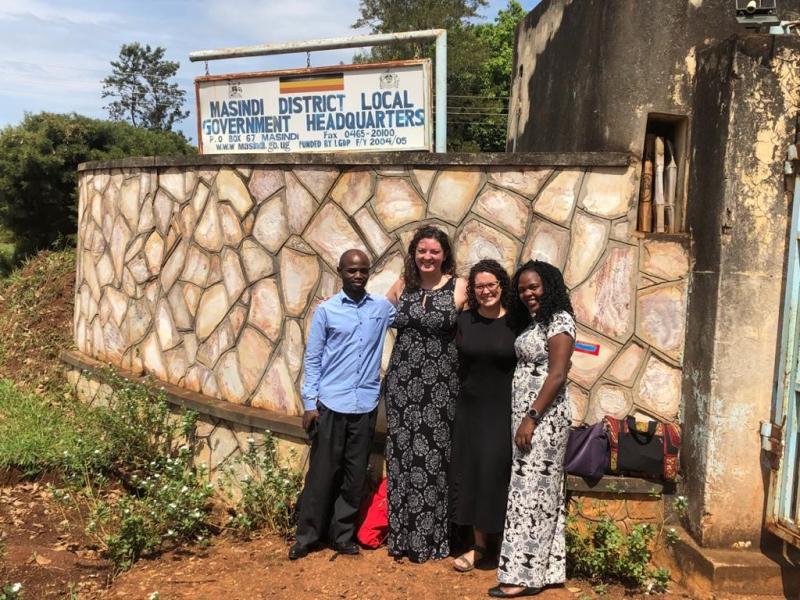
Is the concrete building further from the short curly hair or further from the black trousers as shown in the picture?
the black trousers

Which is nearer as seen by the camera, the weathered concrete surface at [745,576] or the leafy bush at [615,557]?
the weathered concrete surface at [745,576]

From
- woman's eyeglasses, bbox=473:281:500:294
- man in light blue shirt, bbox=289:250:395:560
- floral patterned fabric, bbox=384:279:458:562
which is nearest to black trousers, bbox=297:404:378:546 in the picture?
man in light blue shirt, bbox=289:250:395:560

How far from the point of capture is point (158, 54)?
43188 mm

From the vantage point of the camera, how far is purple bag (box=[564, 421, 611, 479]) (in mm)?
3785

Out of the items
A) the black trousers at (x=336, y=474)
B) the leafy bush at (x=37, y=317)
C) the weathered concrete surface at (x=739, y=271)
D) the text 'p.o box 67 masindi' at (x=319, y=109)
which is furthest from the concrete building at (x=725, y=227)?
the leafy bush at (x=37, y=317)

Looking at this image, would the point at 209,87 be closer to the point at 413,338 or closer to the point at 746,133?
the point at 413,338

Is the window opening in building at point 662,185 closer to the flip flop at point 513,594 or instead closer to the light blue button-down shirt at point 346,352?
the light blue button-down shirt at point 346,352

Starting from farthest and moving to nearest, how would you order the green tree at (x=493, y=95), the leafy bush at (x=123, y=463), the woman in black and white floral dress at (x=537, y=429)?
the green tree at (x=493, y=95), the leafy bush at (x=123, y=463), the woman in black and white floral dress at (x=537, y=429)

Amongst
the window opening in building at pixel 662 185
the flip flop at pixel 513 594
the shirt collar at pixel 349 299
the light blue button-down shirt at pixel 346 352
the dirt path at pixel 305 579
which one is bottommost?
the dirt path at pixel 305 579

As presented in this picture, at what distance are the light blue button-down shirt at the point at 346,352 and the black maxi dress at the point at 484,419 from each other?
0.52 m

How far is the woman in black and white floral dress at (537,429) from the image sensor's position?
3.40 m

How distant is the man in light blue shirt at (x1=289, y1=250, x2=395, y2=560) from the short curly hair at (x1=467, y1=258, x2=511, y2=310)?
20.6 inches

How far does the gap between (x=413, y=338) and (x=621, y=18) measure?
88.9 inches

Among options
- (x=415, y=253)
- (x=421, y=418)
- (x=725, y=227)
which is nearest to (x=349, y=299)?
(x=415, y=253)
